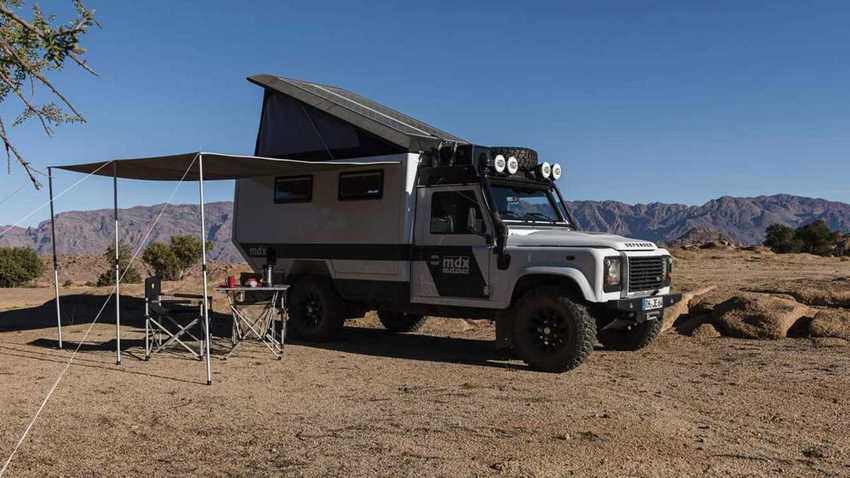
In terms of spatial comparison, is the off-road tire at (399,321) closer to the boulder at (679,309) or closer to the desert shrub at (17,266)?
the boulder at (679,309)

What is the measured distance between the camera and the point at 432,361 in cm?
922

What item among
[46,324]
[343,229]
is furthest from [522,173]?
[46,324]

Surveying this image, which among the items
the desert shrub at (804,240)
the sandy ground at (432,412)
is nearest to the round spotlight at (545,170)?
the sandy ground at (432,412)

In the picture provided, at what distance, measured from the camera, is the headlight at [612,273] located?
26.2 ft

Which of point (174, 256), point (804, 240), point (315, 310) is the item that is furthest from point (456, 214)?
point (804, 240)

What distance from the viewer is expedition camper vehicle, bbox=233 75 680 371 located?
823 cm

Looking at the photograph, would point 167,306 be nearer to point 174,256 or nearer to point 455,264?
point 455,264

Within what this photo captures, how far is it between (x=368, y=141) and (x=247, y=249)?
9.68 ft

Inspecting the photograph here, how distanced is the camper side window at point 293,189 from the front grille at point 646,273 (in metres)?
4.66

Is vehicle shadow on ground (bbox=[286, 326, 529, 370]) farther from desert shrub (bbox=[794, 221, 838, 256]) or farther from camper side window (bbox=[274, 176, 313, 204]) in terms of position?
desert shrub (bbox=[794, 221, 838, 256])

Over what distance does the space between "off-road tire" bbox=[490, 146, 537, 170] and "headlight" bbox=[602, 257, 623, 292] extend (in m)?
1.97

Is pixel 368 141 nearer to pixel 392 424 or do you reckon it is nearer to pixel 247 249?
pixel 247 249

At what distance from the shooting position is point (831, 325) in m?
10.3

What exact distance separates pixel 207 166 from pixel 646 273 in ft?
17.6
